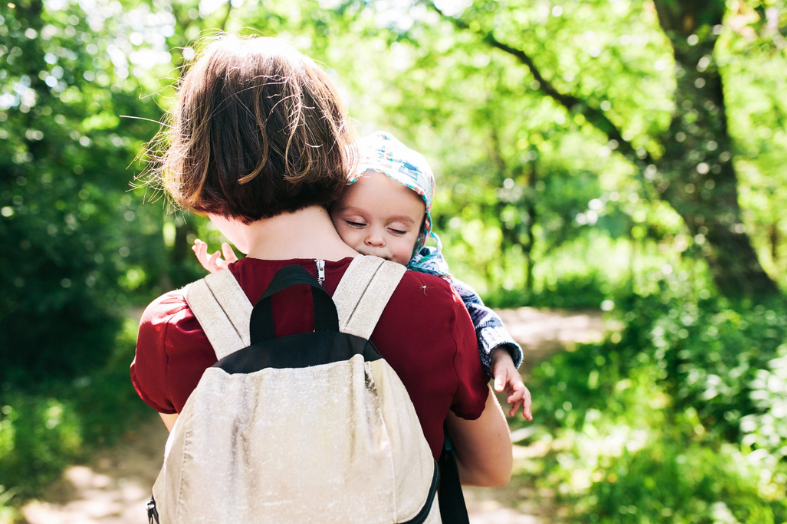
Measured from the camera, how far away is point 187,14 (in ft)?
26.0

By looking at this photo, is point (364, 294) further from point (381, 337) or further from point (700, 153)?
point (700, 153)

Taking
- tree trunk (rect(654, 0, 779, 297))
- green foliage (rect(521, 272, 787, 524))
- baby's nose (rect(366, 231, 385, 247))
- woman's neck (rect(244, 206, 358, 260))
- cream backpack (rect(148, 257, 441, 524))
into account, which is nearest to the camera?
cream backpack (rect(148, 257, 441, 524))

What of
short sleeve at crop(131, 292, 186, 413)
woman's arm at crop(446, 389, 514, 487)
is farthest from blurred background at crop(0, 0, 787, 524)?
woman's arm at crop(446, 389, 514, 487)

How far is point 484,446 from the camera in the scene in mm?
1288

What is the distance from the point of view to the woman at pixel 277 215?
1028 millimetres

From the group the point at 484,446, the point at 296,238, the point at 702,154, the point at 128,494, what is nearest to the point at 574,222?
the point at 702,154

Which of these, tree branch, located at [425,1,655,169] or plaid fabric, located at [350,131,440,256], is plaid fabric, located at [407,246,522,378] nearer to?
plaid fabric, located at [350,131,440,256]

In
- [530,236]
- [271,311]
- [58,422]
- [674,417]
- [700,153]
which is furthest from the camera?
[530,236]

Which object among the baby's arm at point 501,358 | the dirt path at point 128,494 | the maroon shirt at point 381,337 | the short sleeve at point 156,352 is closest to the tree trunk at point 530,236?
the dirt path at point 128,494

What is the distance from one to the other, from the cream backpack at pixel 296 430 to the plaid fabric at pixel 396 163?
564mm

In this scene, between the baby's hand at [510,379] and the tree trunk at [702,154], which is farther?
the tree trunk at [702,154]

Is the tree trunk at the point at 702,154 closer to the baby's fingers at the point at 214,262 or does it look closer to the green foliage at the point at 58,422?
the baby's fingers at the point at 214,262

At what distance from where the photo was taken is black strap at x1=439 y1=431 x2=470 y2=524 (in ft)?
4.14

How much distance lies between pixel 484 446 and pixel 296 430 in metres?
0.58
